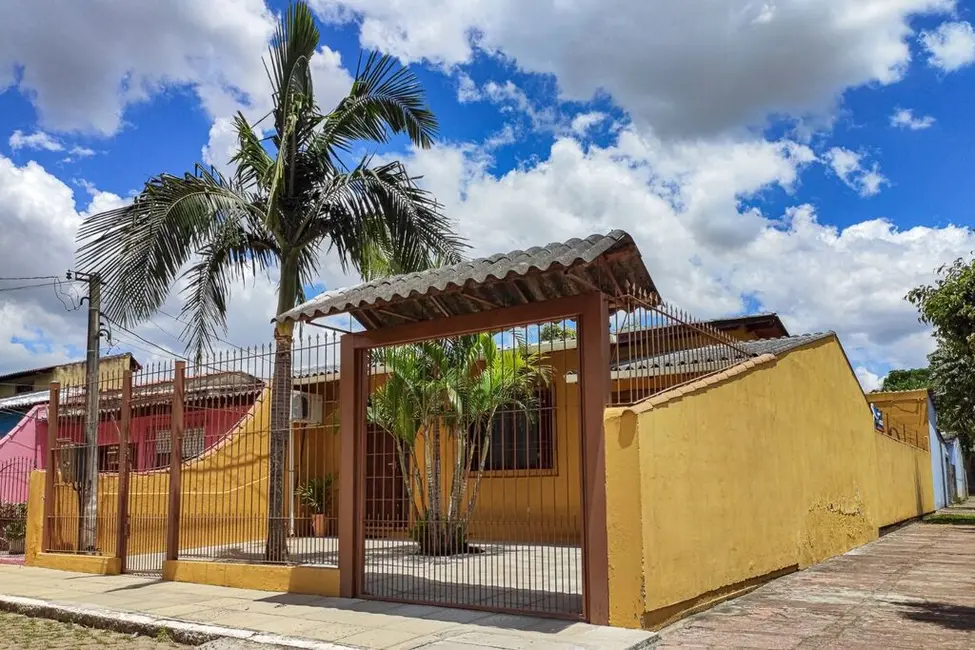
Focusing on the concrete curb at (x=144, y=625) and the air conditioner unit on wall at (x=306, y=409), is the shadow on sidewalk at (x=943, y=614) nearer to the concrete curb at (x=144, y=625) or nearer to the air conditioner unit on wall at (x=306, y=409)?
the concrete curb at (x=144, y=625)

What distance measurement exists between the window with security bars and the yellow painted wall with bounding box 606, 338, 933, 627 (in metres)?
6.01

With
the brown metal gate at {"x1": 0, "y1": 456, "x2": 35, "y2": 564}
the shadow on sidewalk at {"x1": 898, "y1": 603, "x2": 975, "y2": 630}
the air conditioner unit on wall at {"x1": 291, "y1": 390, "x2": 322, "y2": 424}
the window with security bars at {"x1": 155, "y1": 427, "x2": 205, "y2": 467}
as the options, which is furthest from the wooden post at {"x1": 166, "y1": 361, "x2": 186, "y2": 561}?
the shadow on sidewalk at {"x1": 898, "y1": 603, "x2": 975, "y2": 630}

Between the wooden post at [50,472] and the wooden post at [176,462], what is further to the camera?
the wooden post at [50,472]

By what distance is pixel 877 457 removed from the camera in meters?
16.6

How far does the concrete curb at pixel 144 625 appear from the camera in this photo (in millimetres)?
6387

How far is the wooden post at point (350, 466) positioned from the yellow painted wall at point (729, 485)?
2.98 meters

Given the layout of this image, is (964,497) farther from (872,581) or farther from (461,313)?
(461,313)

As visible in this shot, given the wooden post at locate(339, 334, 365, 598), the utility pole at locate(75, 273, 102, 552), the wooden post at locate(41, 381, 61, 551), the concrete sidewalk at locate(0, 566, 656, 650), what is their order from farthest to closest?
the wooden post at locate(41, 381, 61, 551) < the utility pole at locate(75, 273, 102, 552) < the wooden post at locate(339, 334, 365, 598) < the concrete sidewalk at locate(0, 566, 656, 650)

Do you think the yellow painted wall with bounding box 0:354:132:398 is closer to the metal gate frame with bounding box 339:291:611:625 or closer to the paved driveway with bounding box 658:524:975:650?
the metal gate frame with bounding box 339:291:611:625

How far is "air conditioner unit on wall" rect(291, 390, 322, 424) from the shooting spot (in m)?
11.3

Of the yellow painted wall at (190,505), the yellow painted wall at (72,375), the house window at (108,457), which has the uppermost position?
the yellow painted wall at (72,375)

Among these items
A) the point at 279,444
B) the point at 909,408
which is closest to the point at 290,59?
the point at 279,444

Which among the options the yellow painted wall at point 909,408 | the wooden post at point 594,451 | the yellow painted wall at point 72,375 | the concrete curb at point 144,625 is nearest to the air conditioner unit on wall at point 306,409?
the yellow painted wall at point 72,375

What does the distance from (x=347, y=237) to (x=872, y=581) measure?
7650 mm
